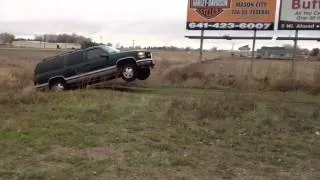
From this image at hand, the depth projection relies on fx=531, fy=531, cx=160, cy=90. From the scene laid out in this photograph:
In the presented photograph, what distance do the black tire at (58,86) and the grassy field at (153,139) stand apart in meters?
4.91

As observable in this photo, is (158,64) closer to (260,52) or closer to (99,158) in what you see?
(260,52)

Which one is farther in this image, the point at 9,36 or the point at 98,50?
the point at 9,36

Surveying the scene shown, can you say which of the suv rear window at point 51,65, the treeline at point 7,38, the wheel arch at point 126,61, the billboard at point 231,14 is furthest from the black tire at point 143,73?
the treeline at point 7,38

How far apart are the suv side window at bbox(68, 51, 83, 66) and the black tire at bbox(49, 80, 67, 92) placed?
78cm

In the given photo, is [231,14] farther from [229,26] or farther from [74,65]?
[74,65]

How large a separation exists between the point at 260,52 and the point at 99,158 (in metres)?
30.5

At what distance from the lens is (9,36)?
184 meters

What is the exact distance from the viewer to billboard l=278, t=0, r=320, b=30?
2253 centimetres

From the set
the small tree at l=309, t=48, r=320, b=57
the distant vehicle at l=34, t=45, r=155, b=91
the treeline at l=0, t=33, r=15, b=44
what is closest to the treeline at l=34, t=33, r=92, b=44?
the treeline at l=0, t=33, r=15, b=44

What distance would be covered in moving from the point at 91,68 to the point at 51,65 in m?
1.82

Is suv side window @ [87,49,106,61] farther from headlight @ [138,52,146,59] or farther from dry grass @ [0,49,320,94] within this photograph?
dry grass @ [0,49,320,94]

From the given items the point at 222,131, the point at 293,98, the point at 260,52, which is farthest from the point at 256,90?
the point at 260,52

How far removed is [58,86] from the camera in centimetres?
2008

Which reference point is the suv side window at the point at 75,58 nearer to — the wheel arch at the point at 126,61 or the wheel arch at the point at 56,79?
the wheel arch at the point at 56,79
